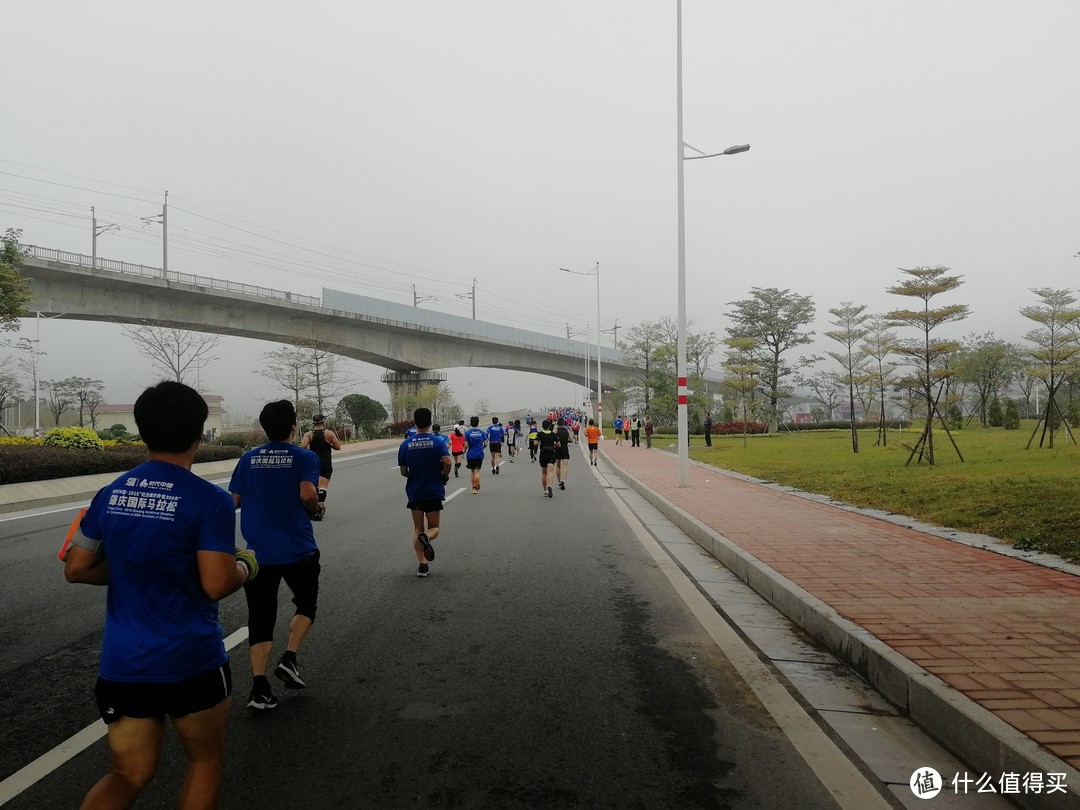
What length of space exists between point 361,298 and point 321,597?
4399 centimetres

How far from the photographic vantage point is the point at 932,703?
3.86 metres

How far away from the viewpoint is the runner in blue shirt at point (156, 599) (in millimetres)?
2385

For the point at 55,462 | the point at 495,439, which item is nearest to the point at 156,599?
the point at 55,462

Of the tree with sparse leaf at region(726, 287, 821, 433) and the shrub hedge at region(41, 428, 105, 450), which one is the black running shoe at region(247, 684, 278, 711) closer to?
the shrub hedge at region(41, 428, 105, 450)

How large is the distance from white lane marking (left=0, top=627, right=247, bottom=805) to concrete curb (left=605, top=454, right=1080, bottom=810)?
402cm

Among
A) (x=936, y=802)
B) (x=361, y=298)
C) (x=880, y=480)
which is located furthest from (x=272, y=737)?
(x=361, y=298)

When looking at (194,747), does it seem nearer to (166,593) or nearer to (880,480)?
(166,593)

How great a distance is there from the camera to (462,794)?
320 cm

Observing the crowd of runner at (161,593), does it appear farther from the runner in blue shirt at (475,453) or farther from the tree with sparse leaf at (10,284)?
the tree with sparse leaf at (10,284)

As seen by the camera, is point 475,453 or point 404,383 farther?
point 404,383

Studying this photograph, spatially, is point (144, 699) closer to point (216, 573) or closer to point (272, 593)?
point (216, 573)

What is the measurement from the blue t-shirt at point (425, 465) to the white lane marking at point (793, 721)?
265 cm

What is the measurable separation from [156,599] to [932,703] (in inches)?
144

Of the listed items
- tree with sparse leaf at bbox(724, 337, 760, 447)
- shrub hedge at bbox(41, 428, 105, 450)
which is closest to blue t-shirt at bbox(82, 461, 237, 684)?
shrub hedge at bbox(41, 428, 105, 450)
